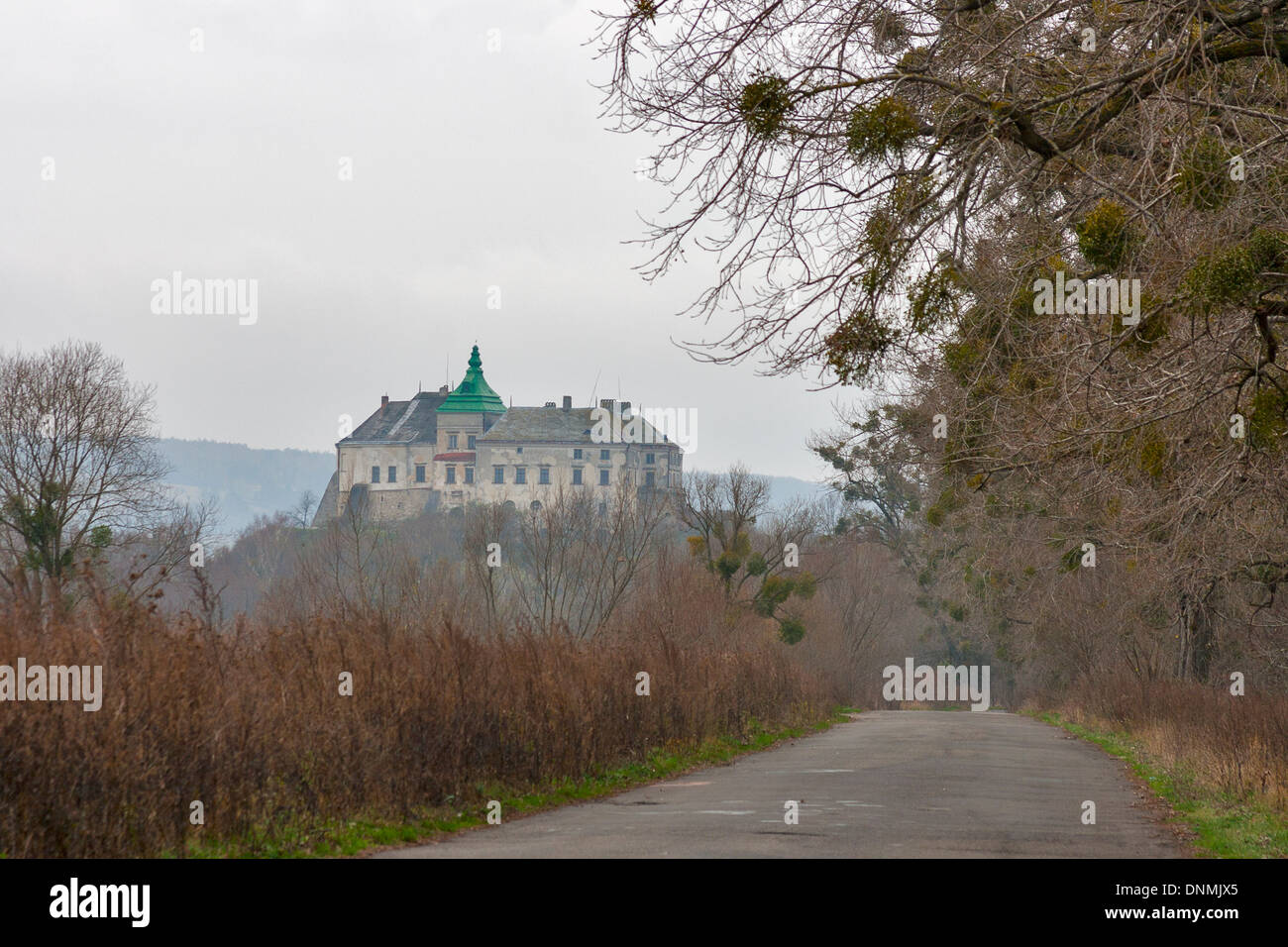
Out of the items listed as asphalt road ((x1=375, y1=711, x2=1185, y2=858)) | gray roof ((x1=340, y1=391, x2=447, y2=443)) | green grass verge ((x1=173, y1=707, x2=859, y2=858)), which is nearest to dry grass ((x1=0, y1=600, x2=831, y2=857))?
green grass verge ((x1=173, y1=707, x2=859, y2=858))

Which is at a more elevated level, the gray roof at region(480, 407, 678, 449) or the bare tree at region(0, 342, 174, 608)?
the gray roof at region(480, 407, 678, 449)

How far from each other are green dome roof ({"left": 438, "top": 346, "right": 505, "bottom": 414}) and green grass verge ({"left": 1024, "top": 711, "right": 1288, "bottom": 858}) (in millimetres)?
127451

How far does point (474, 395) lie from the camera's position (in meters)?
151

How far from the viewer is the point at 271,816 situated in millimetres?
11625

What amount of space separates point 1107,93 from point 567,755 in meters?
10.3

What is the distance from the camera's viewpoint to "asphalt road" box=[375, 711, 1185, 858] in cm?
1145

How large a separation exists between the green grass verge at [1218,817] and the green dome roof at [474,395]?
127 meters

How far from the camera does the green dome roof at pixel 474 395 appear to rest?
487 ft

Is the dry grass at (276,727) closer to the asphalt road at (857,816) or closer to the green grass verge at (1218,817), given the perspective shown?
the asphalt road at (857,816)

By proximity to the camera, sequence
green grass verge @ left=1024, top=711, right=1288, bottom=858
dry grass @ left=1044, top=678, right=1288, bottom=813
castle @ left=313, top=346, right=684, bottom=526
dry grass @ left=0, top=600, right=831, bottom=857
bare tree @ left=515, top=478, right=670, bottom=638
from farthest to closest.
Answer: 1. castle @ left=313, top=346, right=684, bottom=526
2. bare tree @ left=515, top=478, right=670, bottom=638
3. dry grass @ left=1044, top=678, right=1288, bottom=813
4. green grass verge @ left=1024, top=711, right=1288, bottom=858
5. dry grass @ left=0, top=600, right=831, bottom=857

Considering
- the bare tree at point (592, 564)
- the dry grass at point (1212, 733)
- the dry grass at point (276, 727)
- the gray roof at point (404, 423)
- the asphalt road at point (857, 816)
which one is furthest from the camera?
the gray roof at point (404, 423)

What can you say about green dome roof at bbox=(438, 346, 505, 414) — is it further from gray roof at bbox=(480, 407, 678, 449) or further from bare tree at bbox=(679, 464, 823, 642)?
bare tree at bbox=(679, 464, 823, 642)

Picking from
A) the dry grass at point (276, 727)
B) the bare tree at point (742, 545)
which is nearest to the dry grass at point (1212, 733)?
the dry grass at point (276, 727)

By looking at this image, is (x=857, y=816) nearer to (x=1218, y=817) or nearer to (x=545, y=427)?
(x=1218, y=817)
